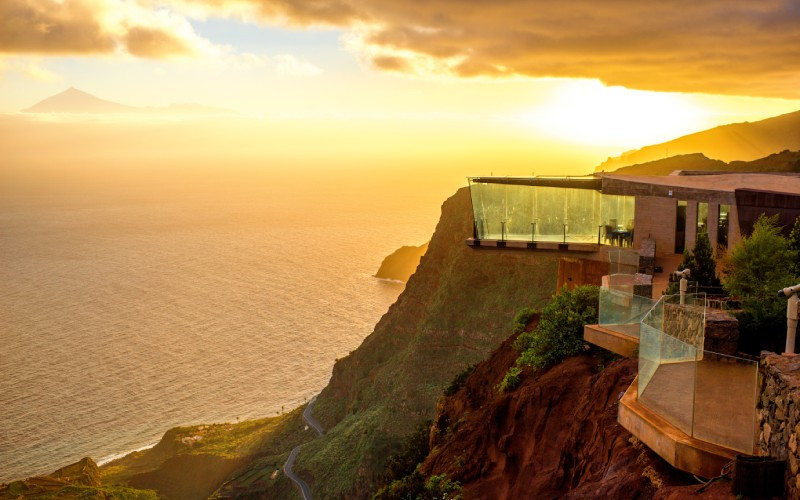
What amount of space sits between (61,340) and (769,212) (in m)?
124

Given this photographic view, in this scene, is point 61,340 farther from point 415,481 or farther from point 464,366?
point 415,481

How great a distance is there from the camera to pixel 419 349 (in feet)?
280

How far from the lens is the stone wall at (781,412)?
35.0ft

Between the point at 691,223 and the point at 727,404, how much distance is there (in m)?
22.1

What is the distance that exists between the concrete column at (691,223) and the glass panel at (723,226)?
123 cm

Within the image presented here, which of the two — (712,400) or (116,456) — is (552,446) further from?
(116,456)

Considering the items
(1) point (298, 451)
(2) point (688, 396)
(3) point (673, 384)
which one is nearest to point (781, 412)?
(2) point (688, 396)

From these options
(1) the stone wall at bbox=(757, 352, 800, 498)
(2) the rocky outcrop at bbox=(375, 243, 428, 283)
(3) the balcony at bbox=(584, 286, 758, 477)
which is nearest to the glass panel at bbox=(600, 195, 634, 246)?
(3) the balcony at bbox=(584, 286, 758, 477)

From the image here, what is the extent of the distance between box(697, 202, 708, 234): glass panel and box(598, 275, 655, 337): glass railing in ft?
40.3

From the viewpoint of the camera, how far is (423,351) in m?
84.9

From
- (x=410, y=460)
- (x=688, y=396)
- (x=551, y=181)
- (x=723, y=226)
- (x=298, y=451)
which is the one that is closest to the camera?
(x=688, y=396)

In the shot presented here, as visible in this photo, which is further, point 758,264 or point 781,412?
point 758,264

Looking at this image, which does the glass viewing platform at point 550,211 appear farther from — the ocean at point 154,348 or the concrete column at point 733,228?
the ocean at point 154,348

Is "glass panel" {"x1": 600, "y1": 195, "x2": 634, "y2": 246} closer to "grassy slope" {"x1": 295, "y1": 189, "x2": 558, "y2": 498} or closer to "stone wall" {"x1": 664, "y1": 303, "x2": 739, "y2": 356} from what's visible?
"stone wall" {"x1": 664, "y1": 303, "x2": 739, "y2": 356}
